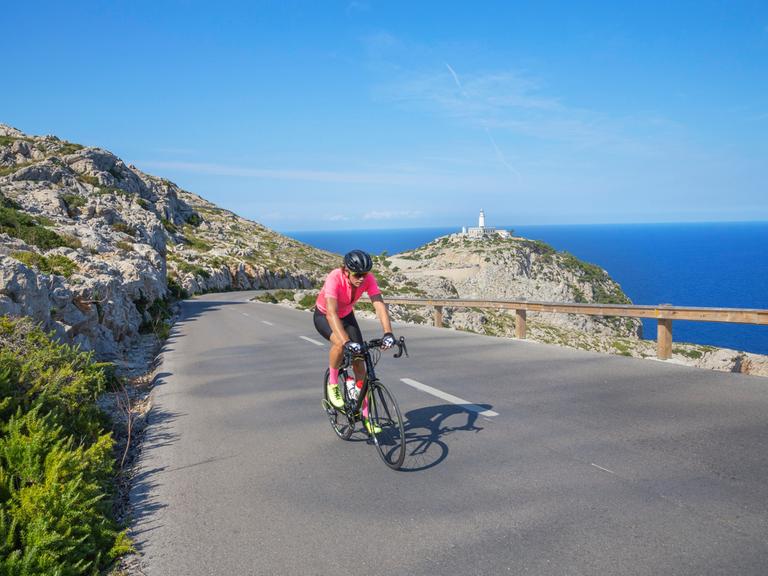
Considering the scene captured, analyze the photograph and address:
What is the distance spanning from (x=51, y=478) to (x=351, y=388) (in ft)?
8.83

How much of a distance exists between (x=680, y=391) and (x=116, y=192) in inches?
2659

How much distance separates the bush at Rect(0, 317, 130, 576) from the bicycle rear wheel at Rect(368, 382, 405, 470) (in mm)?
2236

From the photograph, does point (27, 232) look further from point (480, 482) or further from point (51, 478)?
point (480, 482)

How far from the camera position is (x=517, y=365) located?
951 centimetres

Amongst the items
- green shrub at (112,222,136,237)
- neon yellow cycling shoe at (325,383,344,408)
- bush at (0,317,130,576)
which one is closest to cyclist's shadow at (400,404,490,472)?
neon yellow cycling shoe at (325,383,344,408)

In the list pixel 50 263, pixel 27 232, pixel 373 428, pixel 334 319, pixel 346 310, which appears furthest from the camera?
pixel 27 232

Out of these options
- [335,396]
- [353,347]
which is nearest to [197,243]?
[335,396]

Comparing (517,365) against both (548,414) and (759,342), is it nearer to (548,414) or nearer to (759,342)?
(548,414)

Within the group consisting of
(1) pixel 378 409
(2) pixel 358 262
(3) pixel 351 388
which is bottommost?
(1) pixel 378 409

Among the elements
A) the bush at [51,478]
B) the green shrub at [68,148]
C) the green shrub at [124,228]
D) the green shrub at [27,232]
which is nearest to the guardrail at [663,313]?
the bush at [51,478]

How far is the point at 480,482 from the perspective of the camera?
4.45m

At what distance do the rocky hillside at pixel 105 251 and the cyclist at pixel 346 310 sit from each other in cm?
544

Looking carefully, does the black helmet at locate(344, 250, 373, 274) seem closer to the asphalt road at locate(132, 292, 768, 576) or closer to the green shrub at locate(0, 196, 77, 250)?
the asphalt road at locate(132, 292, 768, 576)

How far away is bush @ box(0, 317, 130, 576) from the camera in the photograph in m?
3.40
